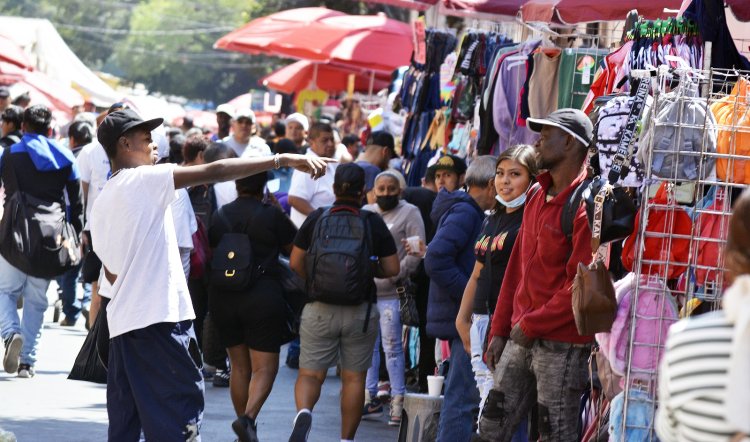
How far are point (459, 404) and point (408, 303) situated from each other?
1919 mm

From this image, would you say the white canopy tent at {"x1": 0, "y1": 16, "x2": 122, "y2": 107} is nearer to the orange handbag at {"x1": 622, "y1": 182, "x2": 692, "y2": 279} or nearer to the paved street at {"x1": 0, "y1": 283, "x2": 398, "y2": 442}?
the paved street at {"x1": 0, "y1": 283, "x2": 398, "y2": 442}

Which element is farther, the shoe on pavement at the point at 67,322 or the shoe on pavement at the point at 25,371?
the shoe on pavement at the point at 67,322

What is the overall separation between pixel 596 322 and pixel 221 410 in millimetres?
5016

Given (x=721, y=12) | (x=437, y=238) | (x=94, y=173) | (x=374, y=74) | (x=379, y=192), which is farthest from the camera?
(x=374, y=74)

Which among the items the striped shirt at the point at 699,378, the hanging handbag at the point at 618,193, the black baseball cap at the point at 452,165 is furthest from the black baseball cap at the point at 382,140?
the striped shirt at the point at 699,378

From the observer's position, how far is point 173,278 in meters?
6.45

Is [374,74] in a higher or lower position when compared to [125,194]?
higher

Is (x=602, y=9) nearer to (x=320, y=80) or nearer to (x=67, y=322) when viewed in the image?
(x=67, y=322)

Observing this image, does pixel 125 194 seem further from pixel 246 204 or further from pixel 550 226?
pixel 246 204

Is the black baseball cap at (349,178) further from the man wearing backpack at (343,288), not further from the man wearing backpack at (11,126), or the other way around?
the man wearing backpack at (11,126)

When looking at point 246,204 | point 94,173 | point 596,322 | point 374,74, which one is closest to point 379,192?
point 246,204

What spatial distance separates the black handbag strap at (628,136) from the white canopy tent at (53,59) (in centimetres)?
2448

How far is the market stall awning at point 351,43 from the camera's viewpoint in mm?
18797

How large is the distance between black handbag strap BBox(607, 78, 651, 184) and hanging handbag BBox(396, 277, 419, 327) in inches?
151
